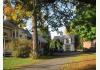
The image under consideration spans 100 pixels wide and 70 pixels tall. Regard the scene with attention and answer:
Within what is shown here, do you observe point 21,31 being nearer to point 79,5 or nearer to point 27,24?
point 27,24

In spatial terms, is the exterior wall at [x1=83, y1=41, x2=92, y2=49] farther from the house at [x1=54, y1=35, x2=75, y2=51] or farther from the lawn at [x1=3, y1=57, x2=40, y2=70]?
the lawn at [x1=3, y1=57, x2=40, y2=70]

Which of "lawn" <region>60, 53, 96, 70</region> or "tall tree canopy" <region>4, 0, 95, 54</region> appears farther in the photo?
"tall tree canopy" <region>4, 0, 95, 54</region>

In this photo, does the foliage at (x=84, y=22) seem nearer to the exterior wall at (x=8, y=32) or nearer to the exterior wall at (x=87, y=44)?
the exterior wall at (x=87, y=44)

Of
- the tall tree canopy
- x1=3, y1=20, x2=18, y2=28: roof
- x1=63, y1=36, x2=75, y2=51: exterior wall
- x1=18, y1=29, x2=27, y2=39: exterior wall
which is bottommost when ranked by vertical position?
x1=63, y1=36, x2=75, y2=51: exterior wall

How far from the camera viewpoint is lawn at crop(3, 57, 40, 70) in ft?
6.08

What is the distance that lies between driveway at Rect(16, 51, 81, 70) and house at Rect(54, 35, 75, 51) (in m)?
0.09

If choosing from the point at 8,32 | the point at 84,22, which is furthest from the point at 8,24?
the point at 84,22

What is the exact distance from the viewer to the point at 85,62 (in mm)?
1887

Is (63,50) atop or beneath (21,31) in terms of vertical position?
beneath

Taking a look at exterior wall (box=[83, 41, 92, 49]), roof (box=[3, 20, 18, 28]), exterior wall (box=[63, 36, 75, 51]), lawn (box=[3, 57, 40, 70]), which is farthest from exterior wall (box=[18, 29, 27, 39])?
exterior wall (box=[83, 41, 92, 49])

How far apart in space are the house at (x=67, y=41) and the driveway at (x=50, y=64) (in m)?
0.09

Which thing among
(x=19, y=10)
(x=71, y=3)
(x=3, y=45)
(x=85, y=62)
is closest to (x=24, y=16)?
(x=19, y=10)

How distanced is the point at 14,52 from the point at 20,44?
0.10 meters

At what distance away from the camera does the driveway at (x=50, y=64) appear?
73.9 inches
